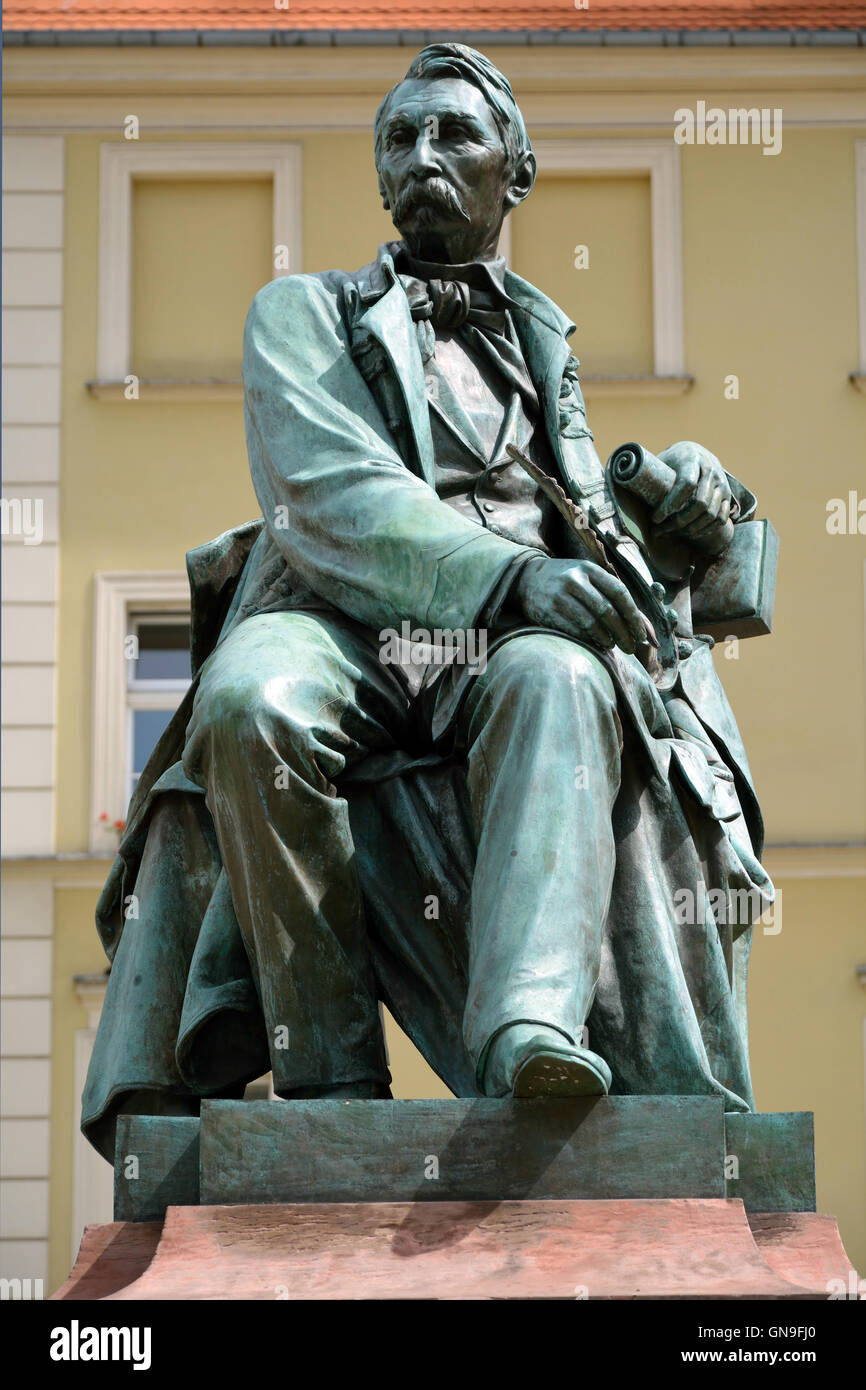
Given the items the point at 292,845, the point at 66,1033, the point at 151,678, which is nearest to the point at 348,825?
the point at 292,845

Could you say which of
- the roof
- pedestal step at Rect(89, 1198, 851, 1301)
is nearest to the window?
the roof

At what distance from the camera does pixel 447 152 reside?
19.4ft

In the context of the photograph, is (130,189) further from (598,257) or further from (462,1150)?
(462,1150)

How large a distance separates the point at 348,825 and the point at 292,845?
0.11 m

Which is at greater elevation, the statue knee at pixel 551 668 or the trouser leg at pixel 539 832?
the statue knee at pixel 551 668

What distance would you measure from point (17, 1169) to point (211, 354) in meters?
5.69

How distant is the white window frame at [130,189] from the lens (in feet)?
71.1

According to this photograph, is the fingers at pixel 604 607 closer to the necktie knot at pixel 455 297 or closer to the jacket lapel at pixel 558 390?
the jacket lapel at pixel 558 390

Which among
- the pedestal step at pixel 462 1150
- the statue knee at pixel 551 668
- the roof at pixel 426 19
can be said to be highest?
the roof at pixel 426 19

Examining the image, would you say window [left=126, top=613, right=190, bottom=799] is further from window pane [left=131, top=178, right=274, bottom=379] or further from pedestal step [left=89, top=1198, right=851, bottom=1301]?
pedestal step [left=89, top=1198, right=851, bottom=1301]

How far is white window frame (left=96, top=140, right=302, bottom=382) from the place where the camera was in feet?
71.1

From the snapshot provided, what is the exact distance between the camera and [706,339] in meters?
21.8

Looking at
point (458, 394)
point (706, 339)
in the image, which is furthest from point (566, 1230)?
point (706, 339)

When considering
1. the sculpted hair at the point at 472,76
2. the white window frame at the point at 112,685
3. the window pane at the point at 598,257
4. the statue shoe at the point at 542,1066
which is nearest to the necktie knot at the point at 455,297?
the sculpted hair at the point at 472,76
